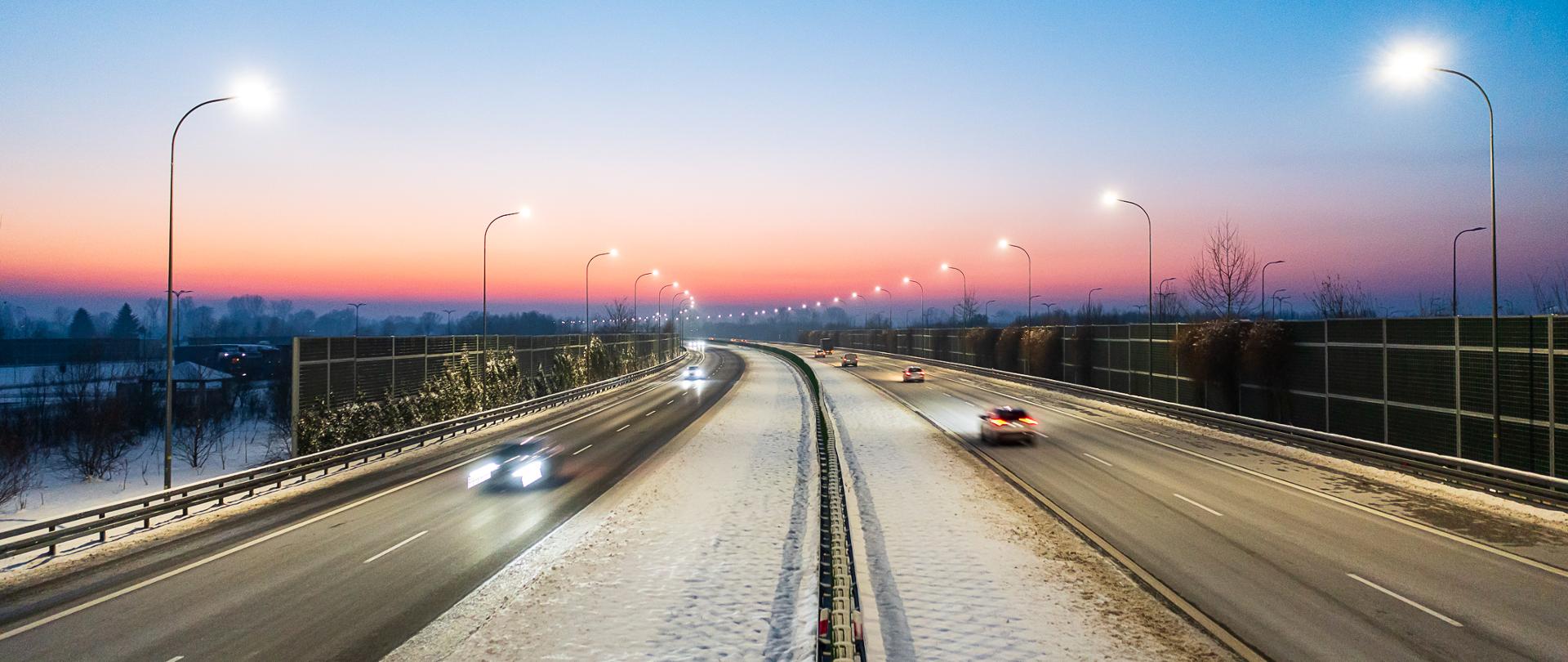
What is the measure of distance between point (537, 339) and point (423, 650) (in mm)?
45713

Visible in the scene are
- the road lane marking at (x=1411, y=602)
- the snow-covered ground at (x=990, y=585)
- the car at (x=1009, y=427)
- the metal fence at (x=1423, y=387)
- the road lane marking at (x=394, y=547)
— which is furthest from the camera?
the car at (x=1009, y=427)

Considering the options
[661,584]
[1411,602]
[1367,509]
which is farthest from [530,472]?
[1367,509]

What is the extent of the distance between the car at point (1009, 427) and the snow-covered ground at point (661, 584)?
9.43m

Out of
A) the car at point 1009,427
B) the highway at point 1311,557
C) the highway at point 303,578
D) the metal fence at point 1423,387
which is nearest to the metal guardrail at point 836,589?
the highway at point 1311,557

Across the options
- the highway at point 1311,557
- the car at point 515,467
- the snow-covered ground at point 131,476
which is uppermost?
the highway at point 1311,557

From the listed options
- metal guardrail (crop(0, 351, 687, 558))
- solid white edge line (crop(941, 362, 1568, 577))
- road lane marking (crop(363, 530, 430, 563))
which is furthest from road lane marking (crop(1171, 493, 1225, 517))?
metal guardrail (crop(0, 351, 687, 558))

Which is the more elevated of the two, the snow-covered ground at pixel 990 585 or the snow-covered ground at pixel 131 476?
the snow-covered ground at pixel 990 585

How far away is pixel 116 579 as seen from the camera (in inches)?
529

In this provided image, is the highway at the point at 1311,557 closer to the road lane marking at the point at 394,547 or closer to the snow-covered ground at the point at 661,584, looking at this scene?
the snow-covered ground at the point at 661,584

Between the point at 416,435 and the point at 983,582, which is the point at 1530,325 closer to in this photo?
the point at 983,582

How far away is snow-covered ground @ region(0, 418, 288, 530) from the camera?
31.3 m

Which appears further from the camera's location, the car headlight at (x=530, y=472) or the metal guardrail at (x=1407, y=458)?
the car headlight at (x=530, y=472)

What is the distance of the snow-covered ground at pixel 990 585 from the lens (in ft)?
33.7

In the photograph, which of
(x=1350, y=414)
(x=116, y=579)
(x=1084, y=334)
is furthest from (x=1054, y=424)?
(x=116, y=579)
